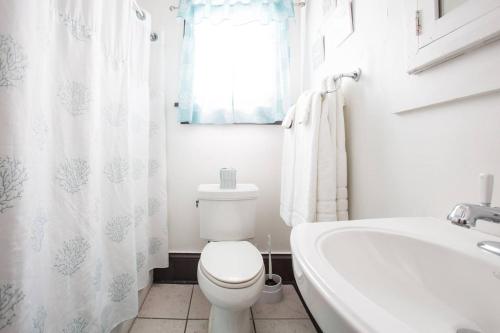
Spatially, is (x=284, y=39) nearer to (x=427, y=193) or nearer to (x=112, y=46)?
(x=112, y=46)

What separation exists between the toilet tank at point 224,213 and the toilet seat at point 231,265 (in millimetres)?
149

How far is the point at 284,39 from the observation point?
1.61 meters

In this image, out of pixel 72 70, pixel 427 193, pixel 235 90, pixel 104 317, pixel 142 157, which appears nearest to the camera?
pixel 427 193

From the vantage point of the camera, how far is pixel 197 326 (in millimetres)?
1231

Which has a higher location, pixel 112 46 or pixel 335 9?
pixel 335 9

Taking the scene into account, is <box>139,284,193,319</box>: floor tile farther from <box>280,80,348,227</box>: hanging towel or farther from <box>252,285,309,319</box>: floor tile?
<box>280,80,348,227</box>: hanging towel

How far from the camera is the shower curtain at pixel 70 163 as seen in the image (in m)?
0.51

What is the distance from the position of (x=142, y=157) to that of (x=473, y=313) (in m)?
1.38

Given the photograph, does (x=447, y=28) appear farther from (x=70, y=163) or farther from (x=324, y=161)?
(x=70, y=163)

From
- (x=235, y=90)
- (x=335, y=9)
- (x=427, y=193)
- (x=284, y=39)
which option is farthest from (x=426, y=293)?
(x=284, y=39)

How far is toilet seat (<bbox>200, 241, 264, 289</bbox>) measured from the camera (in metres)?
0.96

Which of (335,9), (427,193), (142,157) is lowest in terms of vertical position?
(427,193)

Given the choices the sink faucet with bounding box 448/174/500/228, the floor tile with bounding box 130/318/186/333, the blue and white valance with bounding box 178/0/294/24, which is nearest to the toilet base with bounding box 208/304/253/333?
the floor tile with bounding box 130/318/186/333

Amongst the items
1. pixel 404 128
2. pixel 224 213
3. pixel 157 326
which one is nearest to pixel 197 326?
pixel 157 326
